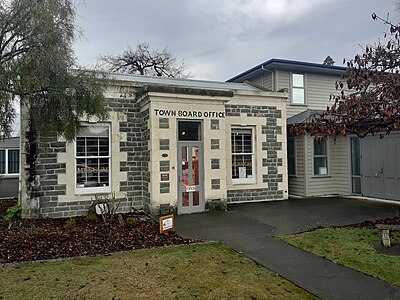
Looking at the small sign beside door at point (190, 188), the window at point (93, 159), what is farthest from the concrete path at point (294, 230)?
the window at point (93, 159)

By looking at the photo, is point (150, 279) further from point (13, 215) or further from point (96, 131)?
point (13, 215)

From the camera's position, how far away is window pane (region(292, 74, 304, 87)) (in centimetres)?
1652

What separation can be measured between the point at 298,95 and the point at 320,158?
12.2 ft

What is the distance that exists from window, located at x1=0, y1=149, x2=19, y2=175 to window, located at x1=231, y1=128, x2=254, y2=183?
17356mm

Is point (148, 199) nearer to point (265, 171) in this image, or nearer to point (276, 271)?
point (265, 171)

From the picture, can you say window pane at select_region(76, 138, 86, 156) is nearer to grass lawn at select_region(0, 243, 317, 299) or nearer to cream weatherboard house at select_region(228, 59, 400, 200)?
grass lawn at select_region(0, 243, 317, 299)

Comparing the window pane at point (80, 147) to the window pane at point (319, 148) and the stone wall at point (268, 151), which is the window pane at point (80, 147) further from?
the window pane at point (319, 148)

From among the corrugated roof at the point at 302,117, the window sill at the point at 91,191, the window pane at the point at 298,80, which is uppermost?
the window pane at the point at 298,80

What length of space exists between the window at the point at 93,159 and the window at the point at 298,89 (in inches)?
381

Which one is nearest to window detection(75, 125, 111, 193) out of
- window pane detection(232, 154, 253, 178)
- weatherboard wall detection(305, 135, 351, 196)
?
window pane detection(232, 154, 253, 178)

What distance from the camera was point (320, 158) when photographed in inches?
571

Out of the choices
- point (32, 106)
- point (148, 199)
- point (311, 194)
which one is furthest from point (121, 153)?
point (311, 194)

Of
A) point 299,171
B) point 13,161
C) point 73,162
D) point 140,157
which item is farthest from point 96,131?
point 13,161

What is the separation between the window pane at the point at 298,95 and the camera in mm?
16422
